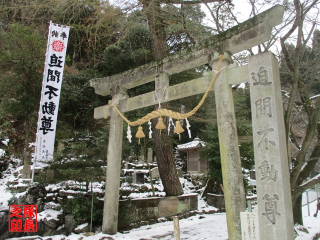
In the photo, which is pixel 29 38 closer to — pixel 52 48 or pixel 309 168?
pixel 52 48

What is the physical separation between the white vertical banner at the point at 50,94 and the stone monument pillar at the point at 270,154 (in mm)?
7420

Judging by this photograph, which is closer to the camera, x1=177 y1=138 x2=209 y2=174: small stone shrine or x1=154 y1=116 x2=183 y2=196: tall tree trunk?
x1=154 y1=116 x2=183 y2=196: tall tree trunk

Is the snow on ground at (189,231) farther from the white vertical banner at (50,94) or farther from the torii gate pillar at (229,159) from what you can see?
the white vertical banner at (50,94)

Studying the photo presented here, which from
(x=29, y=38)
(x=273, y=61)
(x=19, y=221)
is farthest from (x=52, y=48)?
(x=273, y=61)

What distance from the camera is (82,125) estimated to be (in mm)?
16156

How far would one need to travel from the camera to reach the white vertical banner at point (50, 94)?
8828 millimetres

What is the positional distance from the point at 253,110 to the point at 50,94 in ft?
25.8

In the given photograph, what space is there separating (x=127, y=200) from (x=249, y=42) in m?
5.40

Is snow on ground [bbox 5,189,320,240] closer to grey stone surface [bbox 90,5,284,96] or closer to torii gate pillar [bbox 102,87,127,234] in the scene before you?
torii gate pillar [bbox 102,87,127,234]

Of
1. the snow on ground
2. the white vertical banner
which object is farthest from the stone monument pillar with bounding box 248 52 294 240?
the white vertical banner

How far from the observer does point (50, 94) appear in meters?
9.25

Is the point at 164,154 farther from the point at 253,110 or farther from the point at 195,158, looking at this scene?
the point at 195,158

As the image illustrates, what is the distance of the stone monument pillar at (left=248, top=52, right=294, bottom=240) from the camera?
132 inches

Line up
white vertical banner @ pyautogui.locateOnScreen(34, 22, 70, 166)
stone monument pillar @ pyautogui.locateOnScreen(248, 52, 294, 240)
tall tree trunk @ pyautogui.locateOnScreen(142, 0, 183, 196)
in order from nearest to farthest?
stone monument pillar @ pyautogui.locateOnScreen(248, 52, 294, 240) < white vertical banner @ pyautogui.locateOnScreen(34, 22, 70, 166) < tall tree trunk @ pyautogui.locateOnScreen(142, 0, 183, 196)
